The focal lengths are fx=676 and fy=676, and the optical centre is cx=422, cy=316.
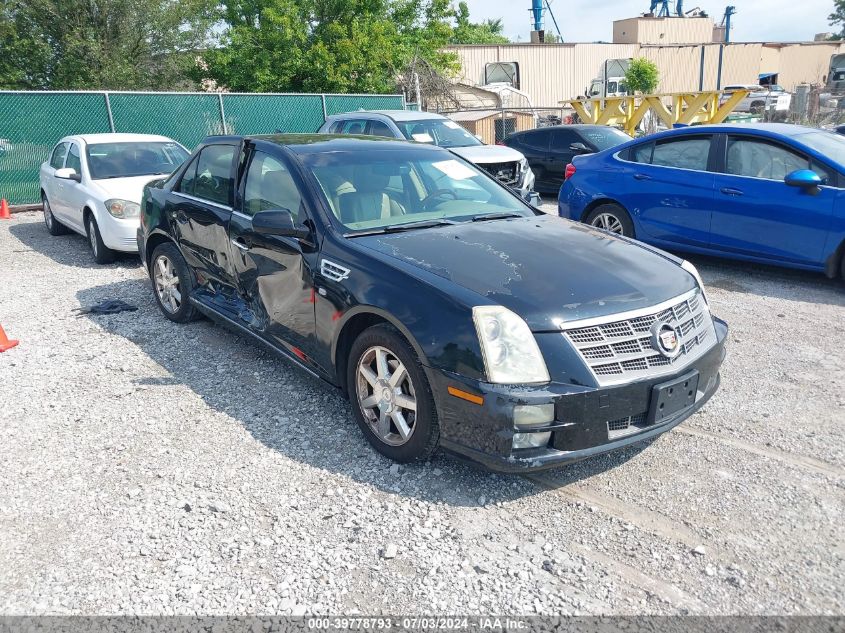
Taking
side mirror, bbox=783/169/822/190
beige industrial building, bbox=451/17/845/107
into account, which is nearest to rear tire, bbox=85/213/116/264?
side mirror, bbox=783/169/822/190

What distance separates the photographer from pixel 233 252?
15.9 feet

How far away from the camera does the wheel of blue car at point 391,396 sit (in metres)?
3.34

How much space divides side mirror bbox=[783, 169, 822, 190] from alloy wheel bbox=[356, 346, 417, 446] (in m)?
5.05

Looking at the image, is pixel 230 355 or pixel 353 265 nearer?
pixel 353 265

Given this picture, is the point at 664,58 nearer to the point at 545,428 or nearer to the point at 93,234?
the point at 93,234

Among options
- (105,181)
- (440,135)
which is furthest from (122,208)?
(440,135)

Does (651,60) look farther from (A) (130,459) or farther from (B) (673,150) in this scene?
(A) (130,459)

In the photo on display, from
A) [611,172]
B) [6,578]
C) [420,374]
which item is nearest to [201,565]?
[6,578]

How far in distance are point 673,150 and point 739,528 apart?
567 cm

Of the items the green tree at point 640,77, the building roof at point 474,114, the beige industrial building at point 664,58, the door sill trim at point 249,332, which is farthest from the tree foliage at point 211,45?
the green tree at point 640,77

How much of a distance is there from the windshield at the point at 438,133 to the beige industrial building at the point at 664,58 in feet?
106

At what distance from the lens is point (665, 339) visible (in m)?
3.29

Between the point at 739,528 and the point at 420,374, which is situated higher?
the point at 420,374

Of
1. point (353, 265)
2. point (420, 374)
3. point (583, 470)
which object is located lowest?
point (583, 470)
